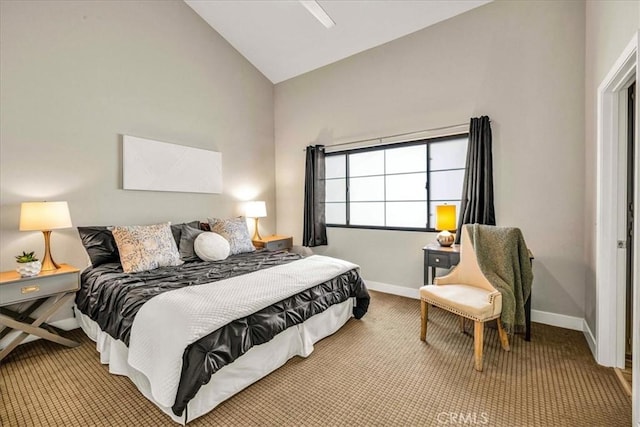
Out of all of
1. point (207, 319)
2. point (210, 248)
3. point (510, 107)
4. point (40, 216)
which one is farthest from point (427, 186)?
point (40, 216)

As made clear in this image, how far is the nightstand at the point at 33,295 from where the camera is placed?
87.7 inches

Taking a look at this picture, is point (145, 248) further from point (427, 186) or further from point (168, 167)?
point (427, 186)

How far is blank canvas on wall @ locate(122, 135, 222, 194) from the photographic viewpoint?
10.8ft

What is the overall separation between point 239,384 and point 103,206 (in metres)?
2.39

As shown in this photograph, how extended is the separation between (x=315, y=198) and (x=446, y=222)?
1.87 meters

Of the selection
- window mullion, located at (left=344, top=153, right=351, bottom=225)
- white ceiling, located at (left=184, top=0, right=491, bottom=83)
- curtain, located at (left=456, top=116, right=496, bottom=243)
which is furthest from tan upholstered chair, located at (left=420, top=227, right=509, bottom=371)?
white ceiling, located at (left=184, top=0, right=491, bottom=83)

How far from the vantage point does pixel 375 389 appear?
1.95 metres

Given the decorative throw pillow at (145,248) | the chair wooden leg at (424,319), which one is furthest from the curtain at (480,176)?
the decorative throw pillow at (145,248)

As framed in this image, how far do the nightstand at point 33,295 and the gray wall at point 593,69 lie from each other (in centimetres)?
414

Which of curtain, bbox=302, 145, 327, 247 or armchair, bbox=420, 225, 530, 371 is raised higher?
curtain, bbox=302, 145, 327, 247

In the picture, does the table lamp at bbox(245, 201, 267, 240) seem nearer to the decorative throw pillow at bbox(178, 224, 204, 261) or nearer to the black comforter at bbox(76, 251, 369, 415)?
the decorative throw pillow at bbox(178, 224, 204, 261)

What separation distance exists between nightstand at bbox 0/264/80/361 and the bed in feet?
0.50

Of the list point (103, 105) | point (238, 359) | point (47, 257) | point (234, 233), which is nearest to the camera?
point (238, 359)

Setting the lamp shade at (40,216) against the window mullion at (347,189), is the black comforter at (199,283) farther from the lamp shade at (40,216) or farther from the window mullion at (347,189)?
the window mullion at (347,189)
